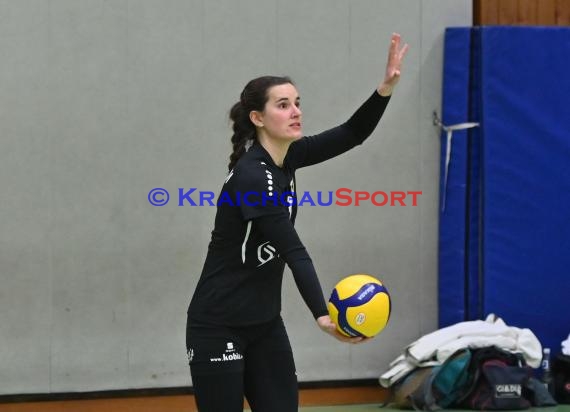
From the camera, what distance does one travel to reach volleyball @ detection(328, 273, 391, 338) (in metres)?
3.19

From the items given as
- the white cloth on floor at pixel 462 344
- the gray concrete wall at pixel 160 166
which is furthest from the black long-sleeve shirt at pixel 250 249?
the white cloth on floor at pixel 462 344

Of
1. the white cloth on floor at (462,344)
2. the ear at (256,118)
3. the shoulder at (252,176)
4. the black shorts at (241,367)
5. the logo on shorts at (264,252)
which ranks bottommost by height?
the white cloth on floor at (462,344)

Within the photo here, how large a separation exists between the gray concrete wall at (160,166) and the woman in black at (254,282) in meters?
2.64

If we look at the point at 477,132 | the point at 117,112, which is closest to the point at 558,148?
the point at 477,132

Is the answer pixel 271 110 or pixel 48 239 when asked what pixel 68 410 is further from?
pixel 271 110

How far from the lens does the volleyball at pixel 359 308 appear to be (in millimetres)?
3189

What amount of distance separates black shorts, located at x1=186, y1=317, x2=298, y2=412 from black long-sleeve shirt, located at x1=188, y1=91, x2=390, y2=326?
5 cm

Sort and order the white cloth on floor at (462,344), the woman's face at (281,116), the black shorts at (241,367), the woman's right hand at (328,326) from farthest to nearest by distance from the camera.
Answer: the white cloth on floor at (462,344) < the woman's face at (281,116) < the black shorts at (241,367) < the woman's right hand at (328,326)

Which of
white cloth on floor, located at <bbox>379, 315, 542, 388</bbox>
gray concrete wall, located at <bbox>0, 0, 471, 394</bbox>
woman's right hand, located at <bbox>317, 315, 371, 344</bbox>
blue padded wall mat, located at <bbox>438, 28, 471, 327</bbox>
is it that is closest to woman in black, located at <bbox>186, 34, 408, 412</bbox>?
woman's right hand, located at <bbox>317, 315, 371, 344</bbox>

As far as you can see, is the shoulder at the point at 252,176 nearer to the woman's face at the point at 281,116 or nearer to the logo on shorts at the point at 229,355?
the woman's face at the point at 281,116

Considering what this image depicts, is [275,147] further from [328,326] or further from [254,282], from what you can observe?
[328,326]

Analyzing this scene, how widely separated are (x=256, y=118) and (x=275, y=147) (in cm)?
13

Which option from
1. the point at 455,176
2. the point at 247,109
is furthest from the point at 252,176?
the point at 455,176

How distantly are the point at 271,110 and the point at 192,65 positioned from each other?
2.73 m
